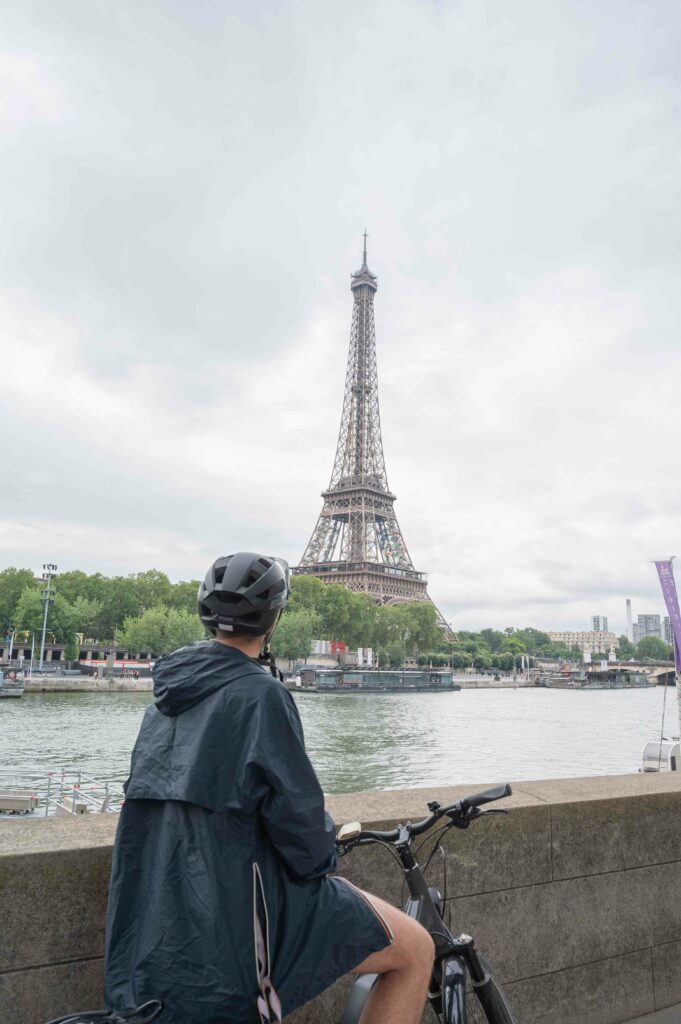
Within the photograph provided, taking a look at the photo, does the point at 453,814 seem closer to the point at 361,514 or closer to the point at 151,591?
the point at 151,591

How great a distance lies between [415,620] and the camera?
113m

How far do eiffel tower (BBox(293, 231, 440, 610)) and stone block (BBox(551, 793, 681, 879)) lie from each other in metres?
103

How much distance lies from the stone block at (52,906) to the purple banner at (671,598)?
21.1 meters

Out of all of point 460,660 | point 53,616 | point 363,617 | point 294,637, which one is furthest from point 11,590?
point 460,660

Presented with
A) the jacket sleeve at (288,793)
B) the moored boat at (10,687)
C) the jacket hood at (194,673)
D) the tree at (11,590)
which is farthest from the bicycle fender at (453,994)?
the tree at (11,590)

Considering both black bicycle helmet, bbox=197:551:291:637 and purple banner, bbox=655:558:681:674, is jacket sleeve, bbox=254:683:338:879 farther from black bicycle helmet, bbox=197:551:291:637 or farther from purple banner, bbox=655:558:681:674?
purple banner, bbox=655:558:681:674

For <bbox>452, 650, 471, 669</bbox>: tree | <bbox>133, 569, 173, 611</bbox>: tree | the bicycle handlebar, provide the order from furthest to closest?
<bbox>452, 650, 471, 669</bbox>: tree, <bbox>133, 569, 173, 611</bbox>: tree, the bicycle handlebar

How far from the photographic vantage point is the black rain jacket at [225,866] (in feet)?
6.03

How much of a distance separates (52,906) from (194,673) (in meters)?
1.26

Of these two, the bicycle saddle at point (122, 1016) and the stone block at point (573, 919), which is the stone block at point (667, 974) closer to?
the stone block at point (573, 919)

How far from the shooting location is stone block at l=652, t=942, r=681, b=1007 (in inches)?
160

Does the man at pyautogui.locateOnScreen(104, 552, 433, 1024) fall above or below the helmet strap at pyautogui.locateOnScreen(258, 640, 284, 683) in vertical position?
below

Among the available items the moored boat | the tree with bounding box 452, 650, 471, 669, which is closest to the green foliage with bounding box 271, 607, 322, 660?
the moored boat

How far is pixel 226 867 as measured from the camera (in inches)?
74.0
